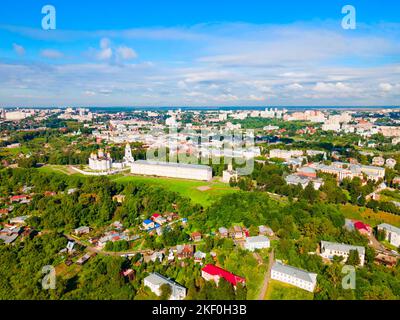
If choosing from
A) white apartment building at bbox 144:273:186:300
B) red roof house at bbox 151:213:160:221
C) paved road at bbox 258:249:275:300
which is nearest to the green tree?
white apartment building at bbox 144:273:186:300

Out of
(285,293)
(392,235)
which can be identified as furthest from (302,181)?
(285,293)

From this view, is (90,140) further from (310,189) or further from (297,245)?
(297,245)

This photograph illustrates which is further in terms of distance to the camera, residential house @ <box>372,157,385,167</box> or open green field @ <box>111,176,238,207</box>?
residential house @ <box>372,157,385,167</box>

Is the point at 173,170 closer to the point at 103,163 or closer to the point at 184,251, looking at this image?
the point at 103,163

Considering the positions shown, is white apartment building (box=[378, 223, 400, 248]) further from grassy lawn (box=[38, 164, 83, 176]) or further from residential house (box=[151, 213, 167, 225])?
grassy lawn (box=[38, 164, 83, 176])

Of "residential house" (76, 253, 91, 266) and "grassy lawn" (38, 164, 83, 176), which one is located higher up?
"grassy lawn" (38, 164, 83, 176)
